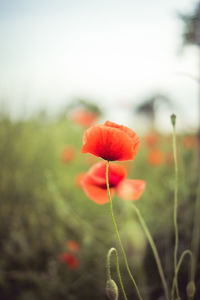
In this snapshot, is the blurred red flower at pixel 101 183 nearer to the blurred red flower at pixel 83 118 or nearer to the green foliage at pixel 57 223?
the green foliage at pixel 57 223

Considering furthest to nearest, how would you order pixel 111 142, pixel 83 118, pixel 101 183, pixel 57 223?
pixel 83 118, pixel 57 223, pixel 101 183, pixel 111 142

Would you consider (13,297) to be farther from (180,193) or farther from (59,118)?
(59,118)

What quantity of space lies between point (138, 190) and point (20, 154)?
1590mm

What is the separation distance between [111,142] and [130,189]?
0.45 feet

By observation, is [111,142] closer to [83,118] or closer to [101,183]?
[101,183]

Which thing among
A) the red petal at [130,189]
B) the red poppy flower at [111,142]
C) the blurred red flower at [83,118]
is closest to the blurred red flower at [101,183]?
the red petal at [130,189]

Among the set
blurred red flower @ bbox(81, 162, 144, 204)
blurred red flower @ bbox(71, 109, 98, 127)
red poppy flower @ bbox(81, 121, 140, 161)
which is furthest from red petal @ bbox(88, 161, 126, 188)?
blurred red flower @ bbox(71, 109, 98, 127)

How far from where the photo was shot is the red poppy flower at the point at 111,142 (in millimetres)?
469

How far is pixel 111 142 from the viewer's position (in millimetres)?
484

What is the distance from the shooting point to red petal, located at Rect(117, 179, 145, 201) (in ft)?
1.72

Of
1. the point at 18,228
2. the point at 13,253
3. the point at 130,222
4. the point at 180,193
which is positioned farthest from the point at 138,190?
the point at 18,228

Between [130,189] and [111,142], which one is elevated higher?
[111,142]

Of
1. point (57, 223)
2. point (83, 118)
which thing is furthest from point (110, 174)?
point (83, 118)

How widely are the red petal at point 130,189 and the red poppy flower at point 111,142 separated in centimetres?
9
